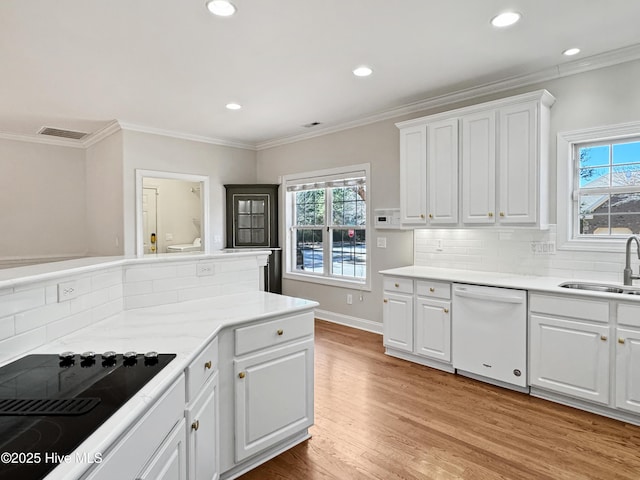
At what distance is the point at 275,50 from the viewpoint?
3014mm

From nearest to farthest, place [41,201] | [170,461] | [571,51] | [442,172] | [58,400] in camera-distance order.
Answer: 1. [58,400]
2. [170,461]
3. [571,51]
4. [442,172]
5. [41,201]

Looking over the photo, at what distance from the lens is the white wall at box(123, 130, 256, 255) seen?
509 cm

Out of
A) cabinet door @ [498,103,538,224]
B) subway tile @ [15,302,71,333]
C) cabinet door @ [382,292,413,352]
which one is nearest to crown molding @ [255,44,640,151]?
cabinet door @ [498,103,538,224]

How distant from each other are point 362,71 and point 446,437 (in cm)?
300

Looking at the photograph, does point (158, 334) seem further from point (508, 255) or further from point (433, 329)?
point (508, 255)

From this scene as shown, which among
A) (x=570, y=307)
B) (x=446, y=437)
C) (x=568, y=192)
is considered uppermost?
(x=568, y=192)

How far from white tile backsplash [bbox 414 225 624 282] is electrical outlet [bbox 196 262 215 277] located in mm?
2642

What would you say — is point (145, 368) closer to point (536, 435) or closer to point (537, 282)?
point (536, 435)

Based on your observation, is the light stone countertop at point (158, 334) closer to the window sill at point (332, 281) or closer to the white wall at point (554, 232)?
the white wall at point (554, 232)

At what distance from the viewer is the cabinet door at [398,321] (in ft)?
12.5

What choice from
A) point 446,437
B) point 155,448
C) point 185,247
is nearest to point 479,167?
point 446,437

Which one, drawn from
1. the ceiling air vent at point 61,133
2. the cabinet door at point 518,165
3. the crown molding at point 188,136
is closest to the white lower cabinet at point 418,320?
the cabinet door at point 518,165

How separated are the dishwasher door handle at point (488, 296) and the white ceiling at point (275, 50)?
6.50ft

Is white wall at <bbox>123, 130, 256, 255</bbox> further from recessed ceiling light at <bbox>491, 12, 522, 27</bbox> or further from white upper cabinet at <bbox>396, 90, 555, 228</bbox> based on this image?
recessed ceiling light at <bbox>491, 12, 522, 27</bbox>
